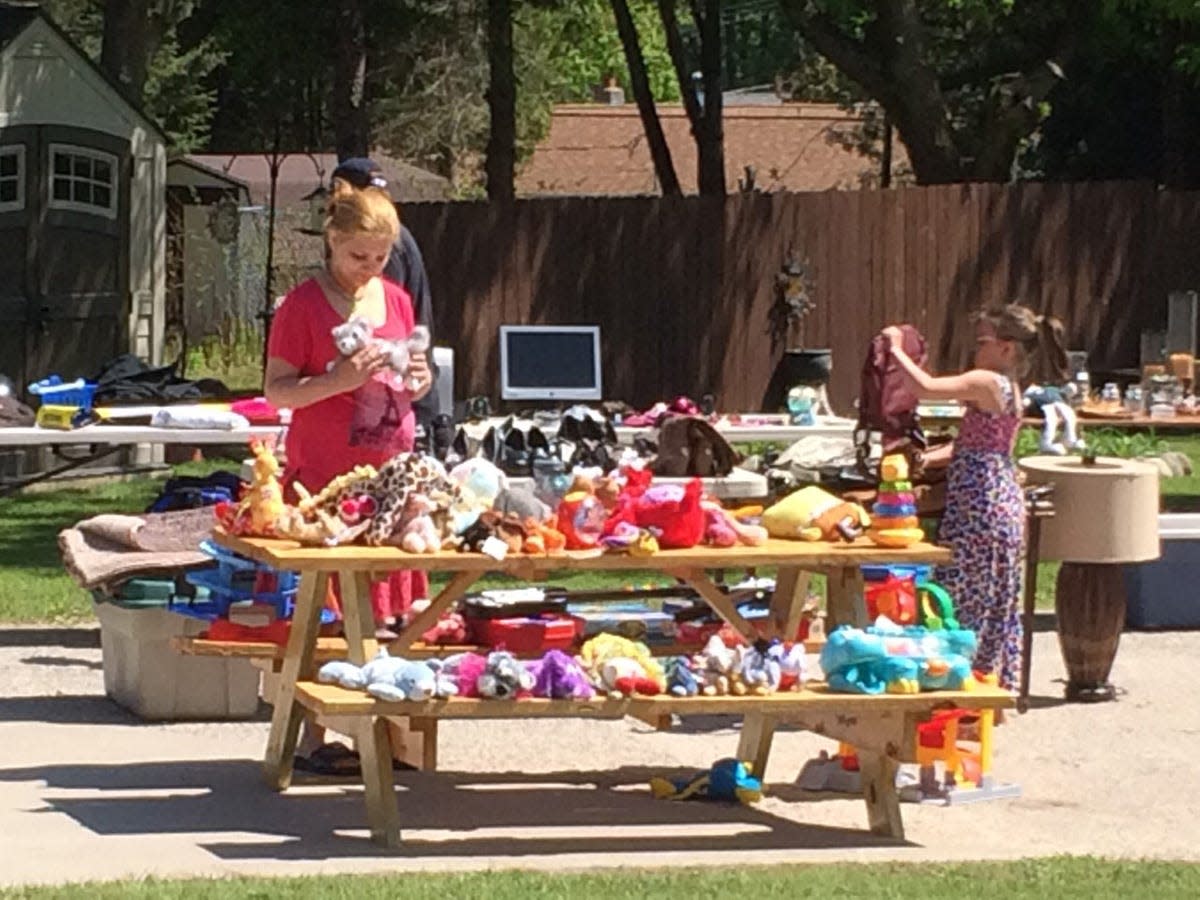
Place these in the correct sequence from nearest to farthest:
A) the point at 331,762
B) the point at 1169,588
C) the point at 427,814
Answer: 1. the point at 427,814
2. the point at 331,762
3. the point at 1169,588

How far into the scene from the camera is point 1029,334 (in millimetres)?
9109

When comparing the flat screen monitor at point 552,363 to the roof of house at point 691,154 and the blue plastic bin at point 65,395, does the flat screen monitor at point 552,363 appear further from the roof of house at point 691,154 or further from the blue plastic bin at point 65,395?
the roof of house at point 691,154

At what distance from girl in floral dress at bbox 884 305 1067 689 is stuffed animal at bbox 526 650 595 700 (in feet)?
7.16

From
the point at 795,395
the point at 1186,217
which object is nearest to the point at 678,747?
the point at 795,395

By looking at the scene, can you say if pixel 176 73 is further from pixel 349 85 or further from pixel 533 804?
pixel 533 804

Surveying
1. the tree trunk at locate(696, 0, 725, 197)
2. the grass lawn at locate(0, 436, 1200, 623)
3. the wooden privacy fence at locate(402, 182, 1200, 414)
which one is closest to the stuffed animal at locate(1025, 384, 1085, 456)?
the grass lawn at locate(0, 436, 1200, 623)

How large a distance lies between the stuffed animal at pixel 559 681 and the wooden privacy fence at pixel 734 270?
15.6 metres

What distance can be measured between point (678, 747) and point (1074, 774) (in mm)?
1450

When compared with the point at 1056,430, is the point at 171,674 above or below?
below

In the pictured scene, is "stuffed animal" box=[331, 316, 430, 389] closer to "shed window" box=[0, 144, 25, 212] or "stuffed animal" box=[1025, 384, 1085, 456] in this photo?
"stuffed animal" box=[1025, 384, 1085, 456]

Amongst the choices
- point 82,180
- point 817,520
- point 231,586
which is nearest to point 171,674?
point 231,586

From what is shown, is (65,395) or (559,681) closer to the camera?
(559,681)

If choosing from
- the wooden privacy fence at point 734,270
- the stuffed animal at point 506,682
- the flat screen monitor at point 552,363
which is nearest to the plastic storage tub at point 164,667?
the stuffed animal at point 506,682

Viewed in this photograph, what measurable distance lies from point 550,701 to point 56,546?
8437 mm
